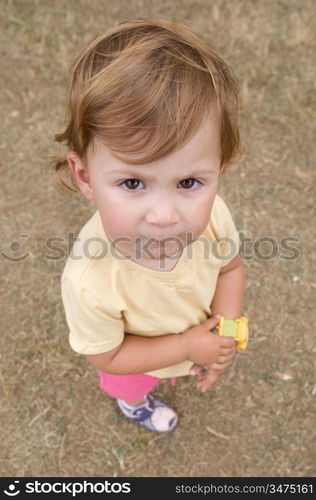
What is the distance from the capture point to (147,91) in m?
1.03

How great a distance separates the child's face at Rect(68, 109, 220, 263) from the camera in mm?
1072

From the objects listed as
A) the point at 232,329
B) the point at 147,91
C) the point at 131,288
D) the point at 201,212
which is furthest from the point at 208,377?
the point at 147,91

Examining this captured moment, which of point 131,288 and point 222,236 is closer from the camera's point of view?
point 131,288

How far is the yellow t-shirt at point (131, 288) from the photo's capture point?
1325 millimetres

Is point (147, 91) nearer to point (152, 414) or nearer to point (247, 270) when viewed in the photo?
point (152, 414)

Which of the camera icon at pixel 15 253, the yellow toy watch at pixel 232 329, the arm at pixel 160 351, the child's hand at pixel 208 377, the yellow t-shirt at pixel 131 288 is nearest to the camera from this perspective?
the yellow t-shirt at pixel 131 288

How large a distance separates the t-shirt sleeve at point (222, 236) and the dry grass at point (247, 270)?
80cm

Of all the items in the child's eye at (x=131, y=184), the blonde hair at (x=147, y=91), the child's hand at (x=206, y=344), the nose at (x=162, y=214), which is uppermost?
the blonde hair at (x=147, y=91)

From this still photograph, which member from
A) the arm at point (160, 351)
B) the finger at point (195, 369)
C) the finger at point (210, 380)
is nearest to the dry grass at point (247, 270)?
the finger at point (210, 380)

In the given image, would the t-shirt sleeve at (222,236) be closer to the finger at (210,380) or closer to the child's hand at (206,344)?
the child's hand at (206,344)

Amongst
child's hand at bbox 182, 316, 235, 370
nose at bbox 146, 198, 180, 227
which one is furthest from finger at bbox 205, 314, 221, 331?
nose at bbox 146, 198, 180, 227

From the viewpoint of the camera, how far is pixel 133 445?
209 centimetres

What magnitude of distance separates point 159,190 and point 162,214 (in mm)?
46
